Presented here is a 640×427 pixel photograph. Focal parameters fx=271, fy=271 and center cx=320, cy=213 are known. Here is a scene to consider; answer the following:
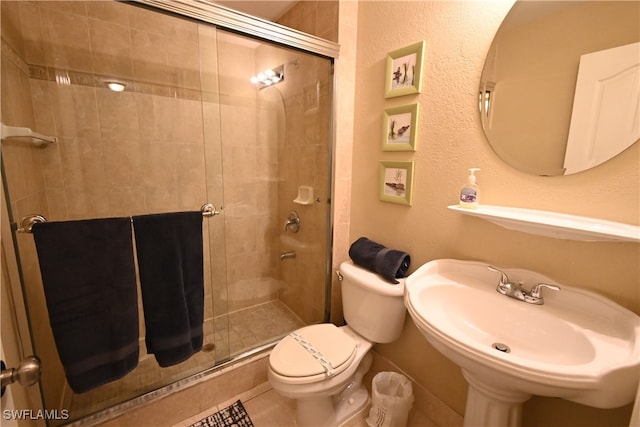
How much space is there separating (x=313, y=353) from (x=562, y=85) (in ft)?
4.68

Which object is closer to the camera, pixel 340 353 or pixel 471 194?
pixel 471 194

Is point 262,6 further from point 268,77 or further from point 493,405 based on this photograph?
point 493,405

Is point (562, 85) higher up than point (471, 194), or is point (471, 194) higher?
point (562, 85)

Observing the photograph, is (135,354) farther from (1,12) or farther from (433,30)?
(433,30)

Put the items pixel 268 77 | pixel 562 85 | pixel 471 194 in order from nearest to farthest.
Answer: pixel 562 85
pixel 471 194
pixel 268 77

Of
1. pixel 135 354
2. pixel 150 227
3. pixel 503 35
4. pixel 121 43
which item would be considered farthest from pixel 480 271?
pixel 121 43

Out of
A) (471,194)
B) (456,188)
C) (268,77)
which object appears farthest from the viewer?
(268,77)

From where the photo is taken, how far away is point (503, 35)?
101 cm

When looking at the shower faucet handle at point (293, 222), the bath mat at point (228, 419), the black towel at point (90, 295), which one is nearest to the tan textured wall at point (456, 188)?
the shower faucet handle at point (293, 222)

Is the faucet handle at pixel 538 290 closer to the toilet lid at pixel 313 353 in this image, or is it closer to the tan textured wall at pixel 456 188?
the tan textured wall at pixel 456 188

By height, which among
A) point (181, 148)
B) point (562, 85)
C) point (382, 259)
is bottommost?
point (382, 259)

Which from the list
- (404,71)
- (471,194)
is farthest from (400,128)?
(471,194)

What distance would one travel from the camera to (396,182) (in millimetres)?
1443

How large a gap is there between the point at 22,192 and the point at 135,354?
808 mm
